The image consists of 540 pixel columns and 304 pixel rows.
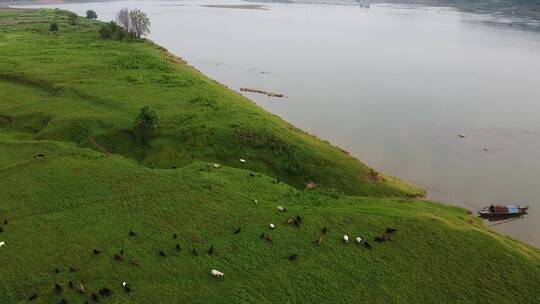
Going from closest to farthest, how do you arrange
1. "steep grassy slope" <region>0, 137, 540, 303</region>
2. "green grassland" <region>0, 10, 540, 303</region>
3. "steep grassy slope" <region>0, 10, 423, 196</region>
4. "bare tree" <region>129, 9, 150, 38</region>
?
"steep grassy slope" <region>0, 137, 540, 303</region>, "green grassland" <region>0, 10, 540, 303</region>, "steep grassy slope" <region>0, 10, 423, 196</region>, "bare tree" <region>129, 9, 150, 38</region>

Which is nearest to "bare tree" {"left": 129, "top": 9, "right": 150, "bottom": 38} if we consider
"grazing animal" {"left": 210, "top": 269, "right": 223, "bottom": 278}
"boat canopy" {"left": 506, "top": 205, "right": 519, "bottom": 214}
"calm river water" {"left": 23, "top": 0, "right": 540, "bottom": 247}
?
"calm river water" {"left": 23, "top": 0, "right": 540, "bottom": 247}

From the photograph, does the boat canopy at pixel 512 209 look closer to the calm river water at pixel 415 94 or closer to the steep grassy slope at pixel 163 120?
the calm river water at pixel 415 94

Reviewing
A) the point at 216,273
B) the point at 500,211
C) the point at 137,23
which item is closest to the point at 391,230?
the point at 216,273

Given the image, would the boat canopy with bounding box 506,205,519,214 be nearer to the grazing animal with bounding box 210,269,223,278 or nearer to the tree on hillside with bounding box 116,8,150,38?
the grazing animal with bounding box 210,269,223,278

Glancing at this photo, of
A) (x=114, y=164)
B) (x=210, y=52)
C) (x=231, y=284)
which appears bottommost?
(x=231, y=284)

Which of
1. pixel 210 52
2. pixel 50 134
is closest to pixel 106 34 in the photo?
pixel 210 52

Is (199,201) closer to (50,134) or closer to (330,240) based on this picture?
(330,240)

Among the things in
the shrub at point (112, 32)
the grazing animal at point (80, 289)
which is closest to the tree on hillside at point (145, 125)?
the grazing animal at point (80, 289)
